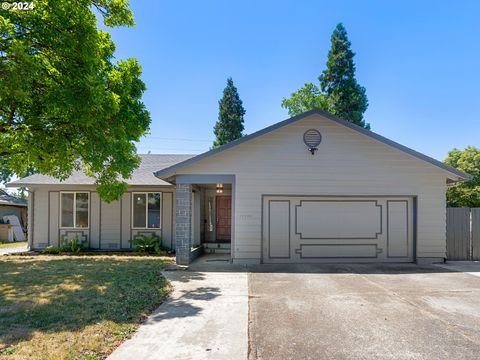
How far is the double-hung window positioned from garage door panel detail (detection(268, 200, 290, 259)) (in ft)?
27.0

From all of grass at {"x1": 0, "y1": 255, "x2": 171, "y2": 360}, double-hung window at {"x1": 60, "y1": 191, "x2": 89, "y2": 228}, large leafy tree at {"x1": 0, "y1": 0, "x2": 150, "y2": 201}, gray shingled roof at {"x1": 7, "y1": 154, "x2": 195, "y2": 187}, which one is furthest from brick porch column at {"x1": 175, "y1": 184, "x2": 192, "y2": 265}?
double-hung window at {"x1": 60, "y1": 191, "x2": 89, "y2": 228}

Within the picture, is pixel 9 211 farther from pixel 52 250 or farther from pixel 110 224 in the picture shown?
pixel 110 224

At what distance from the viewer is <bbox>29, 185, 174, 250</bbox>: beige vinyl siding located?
45.4 feet

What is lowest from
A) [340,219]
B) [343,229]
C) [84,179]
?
[343,229]

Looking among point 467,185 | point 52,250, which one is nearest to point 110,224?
point 52,250

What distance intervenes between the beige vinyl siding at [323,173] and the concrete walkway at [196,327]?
324 centimetres

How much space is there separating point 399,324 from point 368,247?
5836 millimetres

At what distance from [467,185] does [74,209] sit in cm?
2546

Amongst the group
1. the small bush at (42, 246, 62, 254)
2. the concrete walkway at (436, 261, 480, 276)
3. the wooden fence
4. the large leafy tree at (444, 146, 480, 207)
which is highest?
the large leafy tree at (444, 146, 480, 207)

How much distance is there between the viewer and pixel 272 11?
1229cm

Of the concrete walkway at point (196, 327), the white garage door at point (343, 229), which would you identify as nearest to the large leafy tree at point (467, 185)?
the white garage door at point (343, 229)

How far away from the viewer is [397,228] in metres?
10.7

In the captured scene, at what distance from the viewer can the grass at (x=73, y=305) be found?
163 inches

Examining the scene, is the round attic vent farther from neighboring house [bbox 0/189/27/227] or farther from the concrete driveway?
neighboring house [bbox 0/189/27/227]
